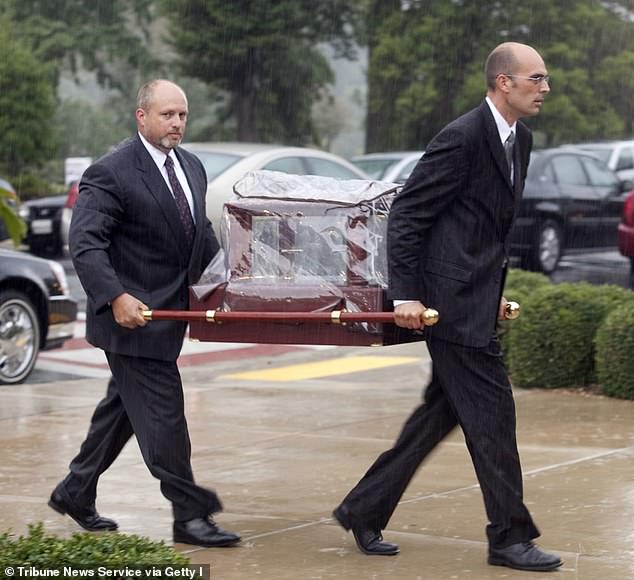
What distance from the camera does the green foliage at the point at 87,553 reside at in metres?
4.55

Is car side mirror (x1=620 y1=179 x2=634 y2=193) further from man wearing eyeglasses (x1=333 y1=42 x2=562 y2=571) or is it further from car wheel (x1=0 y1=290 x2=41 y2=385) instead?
man wearing eyeglasses (x1=333 y1=42 x2=562 y2=571)

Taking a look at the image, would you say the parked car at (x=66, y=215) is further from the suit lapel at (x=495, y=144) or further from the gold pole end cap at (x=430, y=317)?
the gold pole end cap at (x=430, y=317)

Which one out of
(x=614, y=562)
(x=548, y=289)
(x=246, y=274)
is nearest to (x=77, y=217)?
(x=246, y=274)

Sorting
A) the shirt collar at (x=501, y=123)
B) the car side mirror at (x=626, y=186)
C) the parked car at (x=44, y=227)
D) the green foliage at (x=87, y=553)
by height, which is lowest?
the parked car at (x=44, y=227)

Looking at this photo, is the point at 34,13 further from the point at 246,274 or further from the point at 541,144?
the point at 246,274

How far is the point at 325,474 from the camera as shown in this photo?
7465 mm

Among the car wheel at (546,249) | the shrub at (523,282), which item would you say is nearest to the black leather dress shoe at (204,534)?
the shrub at (523,282)

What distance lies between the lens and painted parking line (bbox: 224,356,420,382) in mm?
11398

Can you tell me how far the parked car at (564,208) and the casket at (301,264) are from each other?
41.9 feet

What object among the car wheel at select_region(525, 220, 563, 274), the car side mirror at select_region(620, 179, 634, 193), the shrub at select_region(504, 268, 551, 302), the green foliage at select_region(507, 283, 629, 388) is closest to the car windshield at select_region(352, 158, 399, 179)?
the car wheel at select_region(525, 220, 563, 274)

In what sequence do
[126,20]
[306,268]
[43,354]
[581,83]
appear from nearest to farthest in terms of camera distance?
1. [306,268]
2. [43,354]
3. [581,83]
4. [126,20]

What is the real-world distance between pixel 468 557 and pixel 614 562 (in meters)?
0.54

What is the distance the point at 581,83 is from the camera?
32.2 m

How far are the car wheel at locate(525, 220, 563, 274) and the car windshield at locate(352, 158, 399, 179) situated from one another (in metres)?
3.02
